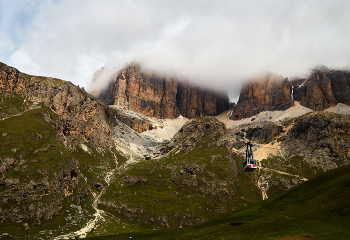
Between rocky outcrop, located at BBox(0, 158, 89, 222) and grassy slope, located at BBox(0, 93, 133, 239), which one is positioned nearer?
rocky outcrop, located at BBox(0, 158, 89, 222)

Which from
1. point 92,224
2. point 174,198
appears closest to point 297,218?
point 92,224

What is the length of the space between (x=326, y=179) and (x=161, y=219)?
316 feet

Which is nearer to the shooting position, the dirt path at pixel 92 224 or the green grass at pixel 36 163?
the dirt path at pixel 92 224

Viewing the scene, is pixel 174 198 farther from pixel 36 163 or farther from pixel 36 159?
pixel 36 159

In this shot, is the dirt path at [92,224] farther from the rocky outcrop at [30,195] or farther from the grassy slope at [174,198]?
the rocky outcrop at [30,195]

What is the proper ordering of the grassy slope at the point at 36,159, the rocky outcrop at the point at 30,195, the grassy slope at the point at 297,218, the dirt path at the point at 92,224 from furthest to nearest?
1. the grassy slope at the point at 36,159
2. the dirt path at the point at 92,224
3. the rocky outcrop at the point at 30,195
4. the grassy slope at the point at 297,218

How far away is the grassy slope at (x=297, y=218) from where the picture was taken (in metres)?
53.6

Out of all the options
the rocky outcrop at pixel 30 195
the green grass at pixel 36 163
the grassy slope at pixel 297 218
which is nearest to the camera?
the grassy slope at pixel 297 218

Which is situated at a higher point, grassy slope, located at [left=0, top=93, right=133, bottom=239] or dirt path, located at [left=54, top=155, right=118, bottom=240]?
grassy slope, located at [left=0, top=93, right=133, bottom=239]

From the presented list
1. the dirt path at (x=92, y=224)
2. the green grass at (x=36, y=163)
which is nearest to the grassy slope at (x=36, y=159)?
the green grass at (x=36, y=163)

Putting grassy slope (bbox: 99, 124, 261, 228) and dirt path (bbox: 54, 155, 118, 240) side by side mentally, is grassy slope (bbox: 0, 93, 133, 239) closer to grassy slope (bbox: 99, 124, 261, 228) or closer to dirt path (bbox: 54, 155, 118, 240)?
dirt path (bbox: 54, 155, 118, 240)

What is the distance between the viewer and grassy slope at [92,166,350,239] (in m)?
53.6

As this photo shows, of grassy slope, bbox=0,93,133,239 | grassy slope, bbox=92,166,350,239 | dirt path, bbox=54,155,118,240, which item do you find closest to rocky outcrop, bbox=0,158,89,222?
grassy slope, bbox=0,93,133,239

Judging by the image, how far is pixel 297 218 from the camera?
6556 cm
